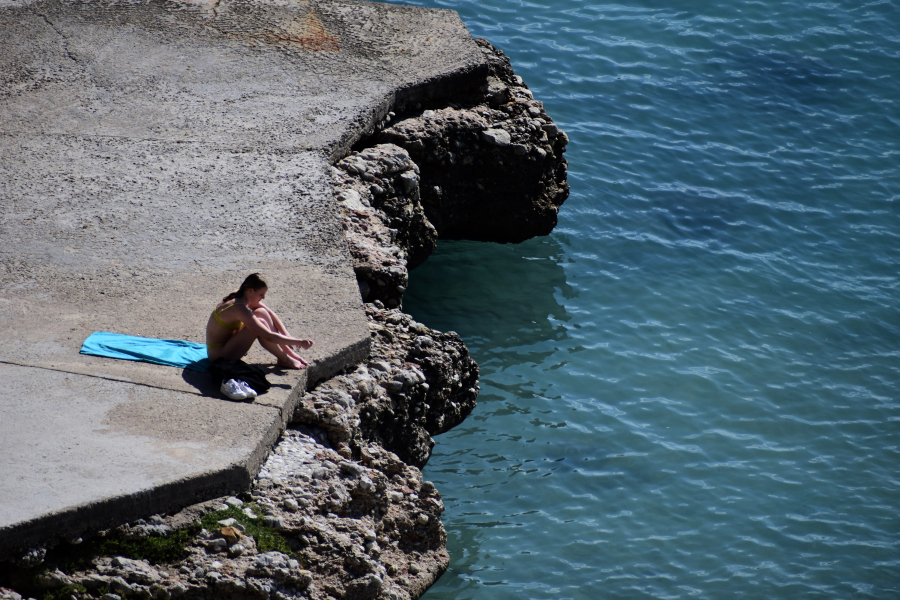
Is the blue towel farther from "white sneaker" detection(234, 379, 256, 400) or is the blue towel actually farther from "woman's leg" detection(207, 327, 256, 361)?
"white sneaker" detection(234, 379, 256, 400)

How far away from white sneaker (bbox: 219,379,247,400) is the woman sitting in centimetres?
30

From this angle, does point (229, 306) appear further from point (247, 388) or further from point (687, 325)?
point (687, 325)

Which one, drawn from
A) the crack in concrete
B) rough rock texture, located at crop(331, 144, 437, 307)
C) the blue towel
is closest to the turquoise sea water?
rough rock texture, located at crop(331, 144, 437, 307)

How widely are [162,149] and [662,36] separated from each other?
11.5 metres

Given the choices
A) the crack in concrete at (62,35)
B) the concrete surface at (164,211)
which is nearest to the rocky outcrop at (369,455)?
the concrete surface at (164,211)

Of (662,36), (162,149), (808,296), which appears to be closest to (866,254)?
(808,296)

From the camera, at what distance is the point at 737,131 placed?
14.2 metres

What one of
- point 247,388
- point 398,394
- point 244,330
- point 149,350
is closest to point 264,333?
point 244,330

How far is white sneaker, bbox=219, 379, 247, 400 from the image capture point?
516 cm

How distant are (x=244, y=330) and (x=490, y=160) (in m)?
4.89

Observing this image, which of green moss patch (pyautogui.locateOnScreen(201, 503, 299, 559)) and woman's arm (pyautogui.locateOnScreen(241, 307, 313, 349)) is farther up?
woman's arm (pyautogui.locateOnScreen(241, 307, 313, 349))

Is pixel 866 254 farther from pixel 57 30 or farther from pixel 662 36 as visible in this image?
pixel 57 30

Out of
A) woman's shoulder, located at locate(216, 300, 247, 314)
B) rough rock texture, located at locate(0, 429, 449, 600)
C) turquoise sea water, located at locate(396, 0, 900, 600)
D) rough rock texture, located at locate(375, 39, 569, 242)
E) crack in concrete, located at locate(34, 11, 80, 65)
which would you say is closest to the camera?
rough rock texture, located at locate(0, 429, 449, 600)

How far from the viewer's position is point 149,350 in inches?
215
